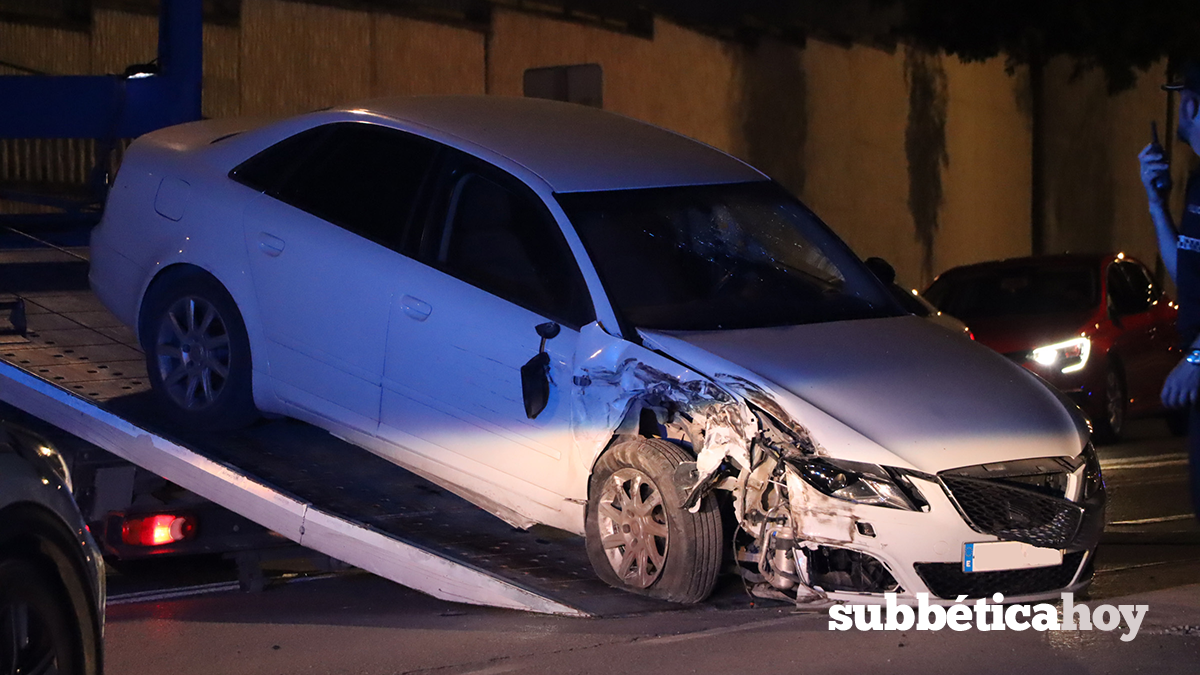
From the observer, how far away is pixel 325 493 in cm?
676

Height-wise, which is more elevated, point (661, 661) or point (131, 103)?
point (131, 103)

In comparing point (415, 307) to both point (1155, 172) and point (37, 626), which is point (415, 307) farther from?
point (1155, 172)

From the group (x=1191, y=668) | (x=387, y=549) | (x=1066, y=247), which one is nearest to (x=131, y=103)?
(x=387, y=549)

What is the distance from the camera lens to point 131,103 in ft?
31.8

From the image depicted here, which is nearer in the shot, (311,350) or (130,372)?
(311,350)

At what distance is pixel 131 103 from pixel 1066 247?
21.3m

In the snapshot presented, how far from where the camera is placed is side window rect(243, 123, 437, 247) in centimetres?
712

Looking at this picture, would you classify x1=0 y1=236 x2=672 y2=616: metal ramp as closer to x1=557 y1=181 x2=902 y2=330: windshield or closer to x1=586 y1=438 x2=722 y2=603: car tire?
x1=586 y1=438 x2=722 y2=603: car tire

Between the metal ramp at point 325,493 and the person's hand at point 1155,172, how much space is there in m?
2.39

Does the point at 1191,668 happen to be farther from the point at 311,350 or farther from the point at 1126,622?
the point at 311,350

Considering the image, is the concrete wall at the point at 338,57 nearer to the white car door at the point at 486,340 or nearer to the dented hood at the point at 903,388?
the white car door at the point at 486,340

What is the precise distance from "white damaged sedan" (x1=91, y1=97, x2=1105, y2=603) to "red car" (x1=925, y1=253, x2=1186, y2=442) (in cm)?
545

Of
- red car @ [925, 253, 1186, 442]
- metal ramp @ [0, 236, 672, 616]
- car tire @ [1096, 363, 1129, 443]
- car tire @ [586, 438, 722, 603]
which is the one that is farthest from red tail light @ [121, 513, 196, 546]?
car tire @ [1096, 363, 1129, 443]

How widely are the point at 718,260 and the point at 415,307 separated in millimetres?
1275
